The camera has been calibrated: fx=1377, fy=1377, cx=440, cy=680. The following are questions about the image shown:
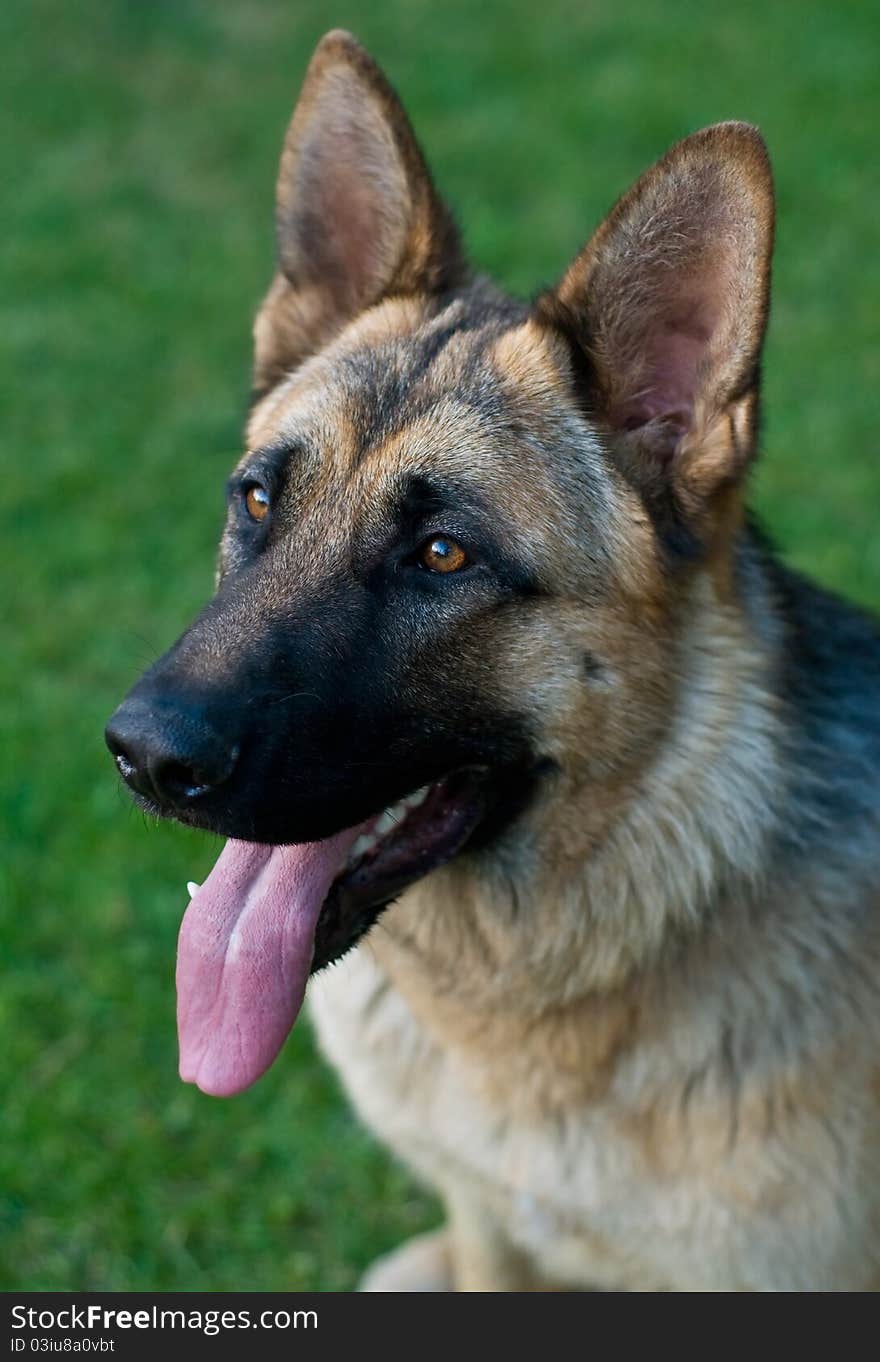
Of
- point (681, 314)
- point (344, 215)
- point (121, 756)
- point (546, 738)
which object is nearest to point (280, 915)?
point (121, 756)

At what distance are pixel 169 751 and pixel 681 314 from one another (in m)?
1.30

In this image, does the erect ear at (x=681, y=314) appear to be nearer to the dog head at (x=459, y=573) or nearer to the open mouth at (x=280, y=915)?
the dog head at (x=459, y=573)

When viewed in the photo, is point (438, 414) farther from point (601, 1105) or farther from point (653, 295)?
point (601, 1105)

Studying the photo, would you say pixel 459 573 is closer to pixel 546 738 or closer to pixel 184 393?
pixel 546 738

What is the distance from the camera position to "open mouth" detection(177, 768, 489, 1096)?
8.81 ft

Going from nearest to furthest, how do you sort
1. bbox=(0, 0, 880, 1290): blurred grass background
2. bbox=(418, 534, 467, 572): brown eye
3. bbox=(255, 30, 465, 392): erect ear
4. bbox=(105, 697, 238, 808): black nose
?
bbox=(105, 697, 238, 808): black nose, bbox=(418, 534, 467, 572): brown eye, bbox=(255, 30, 465, 392): erect ear, bbox=(0, 0, 880, 1290): blurred grass background

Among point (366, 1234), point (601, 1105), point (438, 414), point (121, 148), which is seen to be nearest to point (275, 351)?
point (438, 414)

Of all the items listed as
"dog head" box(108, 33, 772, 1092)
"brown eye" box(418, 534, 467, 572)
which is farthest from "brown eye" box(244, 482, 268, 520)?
"brown eye" box(418, 534, 467, 572)

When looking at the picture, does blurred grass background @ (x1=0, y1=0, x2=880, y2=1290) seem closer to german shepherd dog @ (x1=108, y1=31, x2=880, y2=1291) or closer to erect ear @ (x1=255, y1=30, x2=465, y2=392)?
german shepherd dog @ (x1=108, y1=31, x2=880, y2=1291)

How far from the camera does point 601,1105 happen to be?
2957mm

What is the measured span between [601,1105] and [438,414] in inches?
59.0

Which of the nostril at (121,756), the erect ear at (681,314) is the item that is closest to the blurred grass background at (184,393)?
the nostril at (121,756)

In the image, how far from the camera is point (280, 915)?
2695mm

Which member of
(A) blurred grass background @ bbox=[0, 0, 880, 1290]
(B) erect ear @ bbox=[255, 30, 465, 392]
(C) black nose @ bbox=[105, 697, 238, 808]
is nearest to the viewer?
(C) black nose @ bbox=[105, 697, 238, 808]
